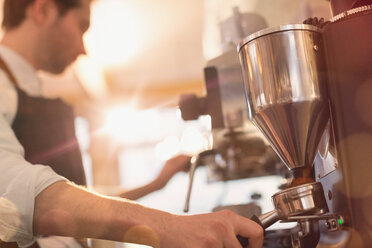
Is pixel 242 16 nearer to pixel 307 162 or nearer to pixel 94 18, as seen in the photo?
pixel 307 162

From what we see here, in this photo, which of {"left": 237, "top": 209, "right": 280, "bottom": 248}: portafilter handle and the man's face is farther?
the man's face

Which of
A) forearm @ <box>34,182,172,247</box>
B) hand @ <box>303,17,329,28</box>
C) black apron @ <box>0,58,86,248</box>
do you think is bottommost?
forearm @ <box>34,182,172,247</box>

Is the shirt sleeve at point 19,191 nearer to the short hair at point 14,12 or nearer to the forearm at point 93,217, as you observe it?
the forearm at point 93,217

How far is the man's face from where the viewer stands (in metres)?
1.17

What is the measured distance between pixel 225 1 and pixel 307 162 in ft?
4.35

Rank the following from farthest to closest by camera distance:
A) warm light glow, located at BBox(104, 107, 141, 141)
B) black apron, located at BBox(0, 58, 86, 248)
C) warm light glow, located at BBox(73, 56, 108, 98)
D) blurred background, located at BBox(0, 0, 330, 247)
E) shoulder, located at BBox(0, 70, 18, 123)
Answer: warm light glow, located at BBox(104, 107, 141, 141) → warm light glow, located at BBox(73, 56, 108, 98) → blurred background, located at BBox(0, 0, 330, 247) → black apron, located at BBox(0, 58, 86, 248) → shoulder, located at BBox(0, 70, 18, 123)

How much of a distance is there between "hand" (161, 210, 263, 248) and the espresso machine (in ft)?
0.12

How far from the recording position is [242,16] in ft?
3.21

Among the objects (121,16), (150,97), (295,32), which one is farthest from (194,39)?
(295,32)

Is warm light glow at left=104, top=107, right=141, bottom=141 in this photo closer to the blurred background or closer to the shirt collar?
the blurred background

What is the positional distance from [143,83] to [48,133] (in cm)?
319

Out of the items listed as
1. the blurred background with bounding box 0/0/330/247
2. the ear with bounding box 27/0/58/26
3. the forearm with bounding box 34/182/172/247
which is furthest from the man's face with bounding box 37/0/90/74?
the forearm with bounding box 34/182/172/247

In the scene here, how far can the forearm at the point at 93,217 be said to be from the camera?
432 millimetres

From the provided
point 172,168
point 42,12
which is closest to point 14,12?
point 42,12
